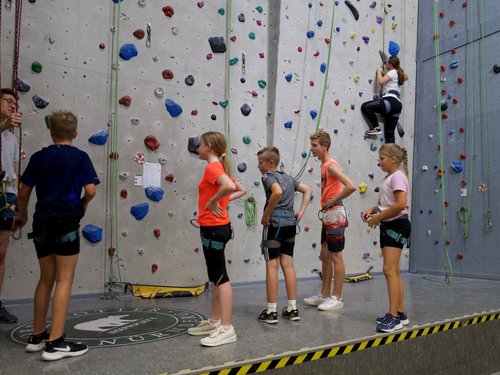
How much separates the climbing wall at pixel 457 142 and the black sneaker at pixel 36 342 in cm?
408

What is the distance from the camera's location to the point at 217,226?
2.11 meters

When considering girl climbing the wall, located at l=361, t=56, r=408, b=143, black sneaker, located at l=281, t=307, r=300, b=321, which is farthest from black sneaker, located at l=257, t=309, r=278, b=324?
girl climbing the wall, located at l=361, t=56, r=408, b=143

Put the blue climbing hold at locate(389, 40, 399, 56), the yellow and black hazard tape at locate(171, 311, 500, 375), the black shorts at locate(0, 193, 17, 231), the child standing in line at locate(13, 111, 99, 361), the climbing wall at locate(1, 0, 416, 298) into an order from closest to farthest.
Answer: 1. the yellow and black hazard tape at locate(171, 311, 500, 375)
2. the child standing in line at locate(13, 111, 99, 361)
3. the black shorts at locate(0, 193, 17, 231)
4. the climbing wall at locate(1, 0, 416, 298)
5. the blue climbing hold at locate(389, 40, 399, 56)

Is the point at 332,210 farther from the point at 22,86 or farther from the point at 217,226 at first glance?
the point at 22,86

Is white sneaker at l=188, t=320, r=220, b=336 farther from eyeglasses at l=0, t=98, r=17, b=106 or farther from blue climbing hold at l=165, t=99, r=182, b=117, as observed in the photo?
blue climbing hold at l=165, t=99, r=182, b=117

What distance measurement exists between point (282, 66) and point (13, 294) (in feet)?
10.0

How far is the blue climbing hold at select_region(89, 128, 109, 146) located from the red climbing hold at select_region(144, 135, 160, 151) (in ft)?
1.08

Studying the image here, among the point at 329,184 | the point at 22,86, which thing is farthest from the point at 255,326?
the point at 22,86

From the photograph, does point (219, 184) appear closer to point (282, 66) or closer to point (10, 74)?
point (10, 74)

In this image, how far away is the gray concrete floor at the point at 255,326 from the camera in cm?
175

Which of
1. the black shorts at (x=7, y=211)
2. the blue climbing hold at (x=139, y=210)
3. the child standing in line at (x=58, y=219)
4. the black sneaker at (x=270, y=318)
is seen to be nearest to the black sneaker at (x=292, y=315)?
the black sneaker at (x=270, y=318)

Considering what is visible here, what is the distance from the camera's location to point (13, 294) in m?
2.90

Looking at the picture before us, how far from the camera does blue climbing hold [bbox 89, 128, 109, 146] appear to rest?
3258mm

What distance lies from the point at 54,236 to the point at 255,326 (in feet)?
3.97
